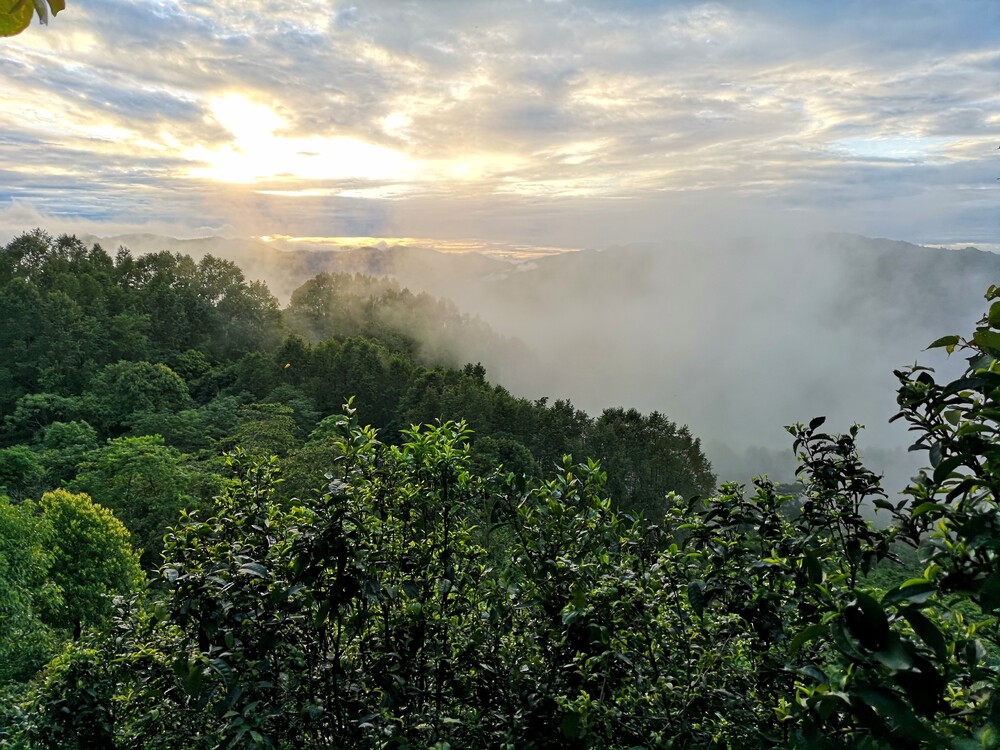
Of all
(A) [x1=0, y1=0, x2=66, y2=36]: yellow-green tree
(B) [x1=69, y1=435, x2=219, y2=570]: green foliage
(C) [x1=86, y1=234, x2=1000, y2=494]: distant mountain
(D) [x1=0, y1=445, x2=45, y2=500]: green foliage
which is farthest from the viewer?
(C) [x1=86, y1=234, x2=1000, y2=494]: distant mountain

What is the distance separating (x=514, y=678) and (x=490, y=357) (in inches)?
3636

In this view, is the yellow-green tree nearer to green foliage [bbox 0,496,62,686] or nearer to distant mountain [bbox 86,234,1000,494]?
green foliage [bbox 0,496,62,686]

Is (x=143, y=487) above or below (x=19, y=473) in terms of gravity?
below

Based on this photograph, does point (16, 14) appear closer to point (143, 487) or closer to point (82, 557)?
point (82, 557)

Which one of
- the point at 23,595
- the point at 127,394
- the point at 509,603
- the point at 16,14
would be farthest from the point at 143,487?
the point at 16,14

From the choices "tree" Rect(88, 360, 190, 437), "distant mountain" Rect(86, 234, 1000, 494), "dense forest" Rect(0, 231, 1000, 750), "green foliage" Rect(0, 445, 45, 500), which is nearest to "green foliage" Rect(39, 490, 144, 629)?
"green foliage" Rect(0, 445, 45, 500)

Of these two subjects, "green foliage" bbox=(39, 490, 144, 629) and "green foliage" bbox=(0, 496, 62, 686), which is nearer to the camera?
"green foliage" bbox=(0, 496, 62, 686)

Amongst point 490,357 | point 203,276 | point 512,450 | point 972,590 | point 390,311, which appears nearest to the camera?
point 972,590

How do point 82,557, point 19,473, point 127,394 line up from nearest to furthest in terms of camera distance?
point 82,557, point 19,473, point 127,394

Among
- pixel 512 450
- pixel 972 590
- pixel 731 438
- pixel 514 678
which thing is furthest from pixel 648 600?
pixel 731 438

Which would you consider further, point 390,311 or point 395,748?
point 390,311

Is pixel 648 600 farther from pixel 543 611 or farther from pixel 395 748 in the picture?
pixel 395 748

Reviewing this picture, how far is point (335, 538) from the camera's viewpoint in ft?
8.62

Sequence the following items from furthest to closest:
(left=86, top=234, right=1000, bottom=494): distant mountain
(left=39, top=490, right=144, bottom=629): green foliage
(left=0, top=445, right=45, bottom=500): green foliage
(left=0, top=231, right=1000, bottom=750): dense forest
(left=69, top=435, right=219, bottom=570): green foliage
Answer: (left=86, top=234, right=1000, bottom=494): distant mountain < (left=0, top=445, right=45, bottom=500): green foliage < (left=69, top=435, right=219, bottom=570): green foliage < (left=39, top=490, right=144, bottom=629): green foliage < (left=0, top=231, right=1000, bottom=750): dense forest
